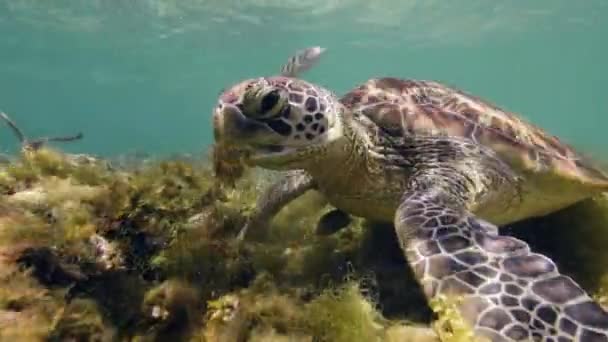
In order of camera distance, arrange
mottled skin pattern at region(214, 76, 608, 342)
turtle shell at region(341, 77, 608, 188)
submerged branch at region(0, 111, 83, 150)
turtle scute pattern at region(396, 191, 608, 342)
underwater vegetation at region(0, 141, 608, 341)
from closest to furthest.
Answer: turtle scute pattern at region(396, 191, 608, 342) < mottled skin pattern at region(214, 76, 608, 342) < underwater vegetation at region(0, 141, 608, 341) < turtle shell at region(341, 77, 608, 188) < submerged branch at region(0, 111, 83, 150)

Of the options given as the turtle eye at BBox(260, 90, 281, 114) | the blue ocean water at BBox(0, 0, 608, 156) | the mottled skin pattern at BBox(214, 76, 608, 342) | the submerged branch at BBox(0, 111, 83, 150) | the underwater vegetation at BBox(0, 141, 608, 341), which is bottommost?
the blue ocean water at BBox(0, 0, 608, 156)

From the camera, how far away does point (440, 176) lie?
10.4 feet

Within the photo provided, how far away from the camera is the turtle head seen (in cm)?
283

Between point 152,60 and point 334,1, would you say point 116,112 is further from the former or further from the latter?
point 334,1

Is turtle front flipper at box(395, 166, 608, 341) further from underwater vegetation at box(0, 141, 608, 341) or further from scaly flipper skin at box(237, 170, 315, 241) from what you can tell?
scaly flipper skin at box(237, 170, 315, 241)

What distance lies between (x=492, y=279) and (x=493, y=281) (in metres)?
0.01

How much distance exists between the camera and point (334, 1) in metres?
28.5

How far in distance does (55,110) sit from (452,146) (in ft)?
303

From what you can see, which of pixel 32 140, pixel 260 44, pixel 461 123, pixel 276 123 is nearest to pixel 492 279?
pixel 276 123

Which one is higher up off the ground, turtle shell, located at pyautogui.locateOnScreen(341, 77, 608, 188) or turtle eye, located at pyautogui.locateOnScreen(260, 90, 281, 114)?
turtle eye, located at pyautogui.locateOnScreen(260, 90, 281, 114)

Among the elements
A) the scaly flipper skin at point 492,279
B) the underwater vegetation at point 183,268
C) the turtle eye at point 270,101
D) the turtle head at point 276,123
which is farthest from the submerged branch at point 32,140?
the scaly flipper skin at point 492,279

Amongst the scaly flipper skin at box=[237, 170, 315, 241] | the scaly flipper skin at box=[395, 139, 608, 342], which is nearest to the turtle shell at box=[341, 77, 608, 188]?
the scaly flipper skin at box=[237, 170, 315, 241]

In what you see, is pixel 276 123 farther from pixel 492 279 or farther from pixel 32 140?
pixel 32 140

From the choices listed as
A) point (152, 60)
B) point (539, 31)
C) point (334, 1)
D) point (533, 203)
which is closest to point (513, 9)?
point (539, 31)
